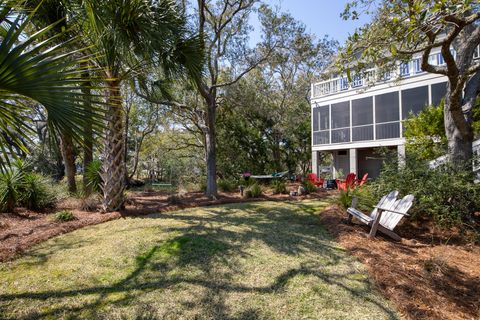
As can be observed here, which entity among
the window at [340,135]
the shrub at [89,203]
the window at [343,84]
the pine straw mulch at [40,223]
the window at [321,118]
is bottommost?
the pine straw mulch at [40,223]

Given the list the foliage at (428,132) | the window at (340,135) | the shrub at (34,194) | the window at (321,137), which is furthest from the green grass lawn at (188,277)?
the window at (321,137)

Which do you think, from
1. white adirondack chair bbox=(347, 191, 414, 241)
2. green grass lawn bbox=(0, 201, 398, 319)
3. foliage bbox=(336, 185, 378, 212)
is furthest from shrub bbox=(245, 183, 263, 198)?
white adirondack chair bbox=(347, 191, 414, 241)

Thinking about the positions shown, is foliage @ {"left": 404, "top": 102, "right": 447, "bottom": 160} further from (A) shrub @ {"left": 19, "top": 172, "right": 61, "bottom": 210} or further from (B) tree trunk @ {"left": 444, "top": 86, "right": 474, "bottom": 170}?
(A) shrub @ {"left": 19, "top": 172, "right": 61, "bottom": 210}

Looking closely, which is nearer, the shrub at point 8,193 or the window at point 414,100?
the shrub at point 8,193

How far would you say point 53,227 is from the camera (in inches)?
227

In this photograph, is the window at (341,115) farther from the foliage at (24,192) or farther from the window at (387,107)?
the foliage at (24,192)

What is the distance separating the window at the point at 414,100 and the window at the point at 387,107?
1.10 feet

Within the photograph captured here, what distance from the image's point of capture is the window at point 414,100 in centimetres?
1359

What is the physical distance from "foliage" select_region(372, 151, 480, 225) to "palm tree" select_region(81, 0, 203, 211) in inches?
219

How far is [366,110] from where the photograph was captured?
15758mm

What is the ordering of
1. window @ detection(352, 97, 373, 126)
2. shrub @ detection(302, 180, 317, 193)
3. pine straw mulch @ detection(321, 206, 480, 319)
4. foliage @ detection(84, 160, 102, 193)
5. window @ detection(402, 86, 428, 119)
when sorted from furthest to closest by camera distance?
window @ detection(352, 97, 373, 126)
window @ detection(402, 86, 428, 119)
shrub @ detection(302, 180, 317, 193)
foliage @ detection(84, 160, 102, 193)
pine straw mulch @ detection(321, 206, 480, 319)

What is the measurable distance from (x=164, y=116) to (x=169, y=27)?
12.4 metres

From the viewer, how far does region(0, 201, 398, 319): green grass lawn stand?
9.77ft

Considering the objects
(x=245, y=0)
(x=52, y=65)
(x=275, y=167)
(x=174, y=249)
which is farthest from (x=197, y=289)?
(x=275, y=167)
